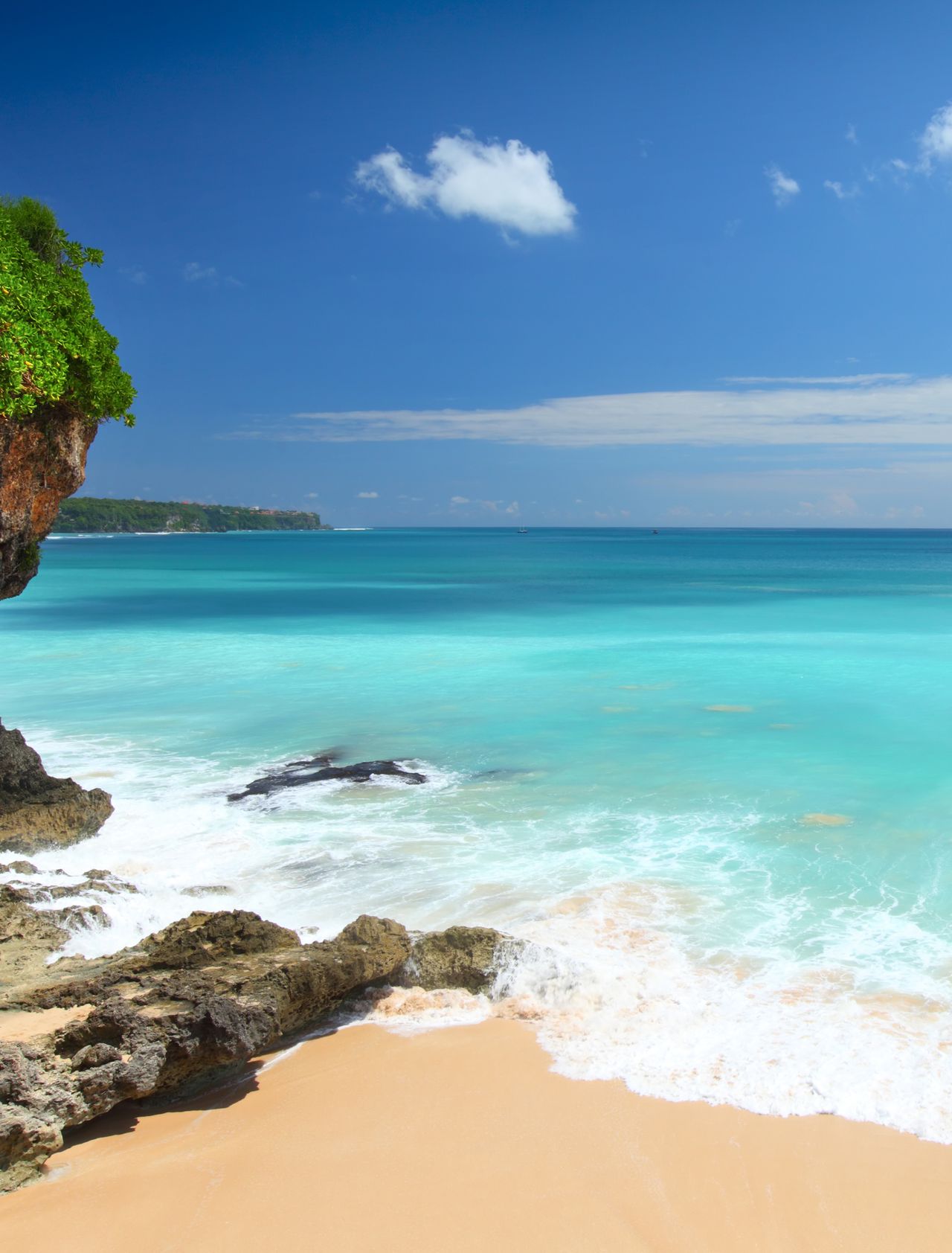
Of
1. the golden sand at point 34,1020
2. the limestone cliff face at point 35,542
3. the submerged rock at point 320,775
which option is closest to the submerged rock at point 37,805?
the limestone cliff face at point 35,542

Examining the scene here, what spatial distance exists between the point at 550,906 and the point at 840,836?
396cm

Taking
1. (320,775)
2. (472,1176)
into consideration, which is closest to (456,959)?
(472,1176)

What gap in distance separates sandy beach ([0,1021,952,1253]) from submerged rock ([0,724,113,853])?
495 centimetres

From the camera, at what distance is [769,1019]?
6.05 metres

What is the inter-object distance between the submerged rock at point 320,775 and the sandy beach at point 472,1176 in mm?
6294

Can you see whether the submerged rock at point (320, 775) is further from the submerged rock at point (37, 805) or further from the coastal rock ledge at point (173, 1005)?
the coastal rock ledge at point (173, 1005)

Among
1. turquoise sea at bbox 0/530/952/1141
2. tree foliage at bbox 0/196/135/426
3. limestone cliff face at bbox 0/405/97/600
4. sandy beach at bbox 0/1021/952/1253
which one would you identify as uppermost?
tree foliage at bbox 0/196/135/426

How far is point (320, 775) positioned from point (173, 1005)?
23.0 feet

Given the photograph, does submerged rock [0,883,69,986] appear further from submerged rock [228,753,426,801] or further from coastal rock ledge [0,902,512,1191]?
submerged rock [228,753,426,801]

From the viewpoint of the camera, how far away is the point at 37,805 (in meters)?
9.55

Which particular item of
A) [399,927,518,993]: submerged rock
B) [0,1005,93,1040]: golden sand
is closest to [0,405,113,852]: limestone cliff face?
[0,1005,93,1040]: golden sand

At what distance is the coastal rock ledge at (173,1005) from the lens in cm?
457

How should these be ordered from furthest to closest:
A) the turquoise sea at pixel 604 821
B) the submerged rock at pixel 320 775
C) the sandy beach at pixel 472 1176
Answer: the submerged rock at pixel 320 775 < the turquoise sea at pixel 604 821 < the sandy beach at pixel 472 1176

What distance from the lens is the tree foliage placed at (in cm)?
796
